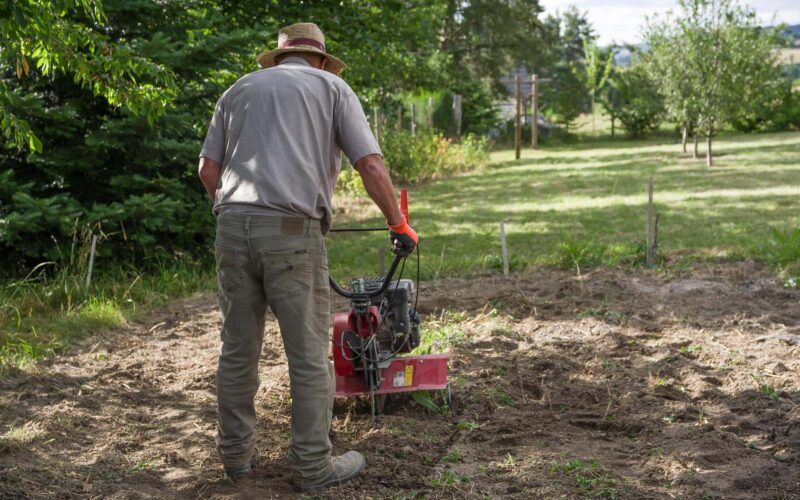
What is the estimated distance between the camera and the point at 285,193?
12.3ft

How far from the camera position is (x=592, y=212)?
13203 millimetres

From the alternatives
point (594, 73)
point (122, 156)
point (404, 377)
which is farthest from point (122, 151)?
point (594, 73)

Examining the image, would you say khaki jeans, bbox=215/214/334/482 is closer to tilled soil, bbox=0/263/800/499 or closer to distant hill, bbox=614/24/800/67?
tilled soil, bbox=0/263/800/499

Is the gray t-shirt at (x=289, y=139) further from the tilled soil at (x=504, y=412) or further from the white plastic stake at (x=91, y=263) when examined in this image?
the white plastic stake at (x=91, y=263)

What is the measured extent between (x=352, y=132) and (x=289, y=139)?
0.27 m

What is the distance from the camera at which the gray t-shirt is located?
12.4 ft

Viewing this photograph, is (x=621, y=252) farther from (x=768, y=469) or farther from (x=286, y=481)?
(x=286, y=481)

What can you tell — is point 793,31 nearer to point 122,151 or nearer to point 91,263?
point 122,151

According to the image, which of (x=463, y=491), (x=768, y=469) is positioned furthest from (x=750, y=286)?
(x=463, y=491)

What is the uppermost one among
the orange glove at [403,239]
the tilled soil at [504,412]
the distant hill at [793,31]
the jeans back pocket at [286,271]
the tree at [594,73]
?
the distant hill at [793,31]

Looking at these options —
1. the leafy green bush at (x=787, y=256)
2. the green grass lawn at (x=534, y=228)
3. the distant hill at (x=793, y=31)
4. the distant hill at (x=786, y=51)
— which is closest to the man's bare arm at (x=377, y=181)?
the green grass lawn at (x=534, y=228)

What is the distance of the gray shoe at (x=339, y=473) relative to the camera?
3.93 m

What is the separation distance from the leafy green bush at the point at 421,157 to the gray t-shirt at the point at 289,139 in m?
14.0

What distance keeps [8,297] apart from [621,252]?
18.9 feet
